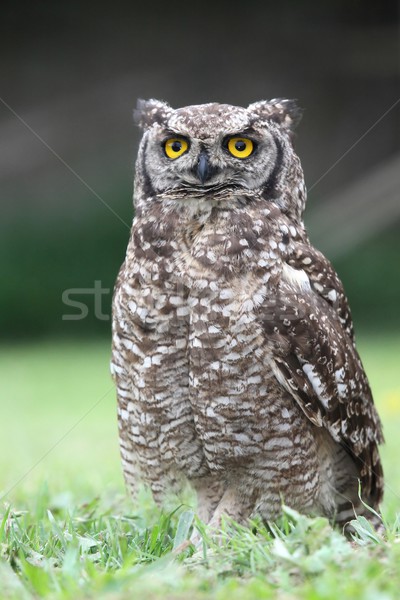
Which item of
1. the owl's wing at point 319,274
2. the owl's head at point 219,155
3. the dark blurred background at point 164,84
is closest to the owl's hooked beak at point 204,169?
the owl's head at point 219,155

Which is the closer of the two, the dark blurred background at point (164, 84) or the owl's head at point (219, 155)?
the owl's head at point (219, 155)

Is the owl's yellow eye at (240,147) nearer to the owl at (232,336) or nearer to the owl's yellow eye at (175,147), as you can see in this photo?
the owl at (232,336)

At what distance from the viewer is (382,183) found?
11.1 metres

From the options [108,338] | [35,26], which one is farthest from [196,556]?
[35,26]

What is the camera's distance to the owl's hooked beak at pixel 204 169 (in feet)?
11.1

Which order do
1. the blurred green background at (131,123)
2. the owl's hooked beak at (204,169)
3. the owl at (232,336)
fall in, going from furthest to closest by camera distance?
the blurred green background at (131,123), the owl's hooked beak at (204,169), the owl at (232,336)

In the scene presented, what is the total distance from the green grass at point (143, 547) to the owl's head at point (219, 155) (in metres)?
1.26

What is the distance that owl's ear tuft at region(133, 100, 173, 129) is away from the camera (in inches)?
144

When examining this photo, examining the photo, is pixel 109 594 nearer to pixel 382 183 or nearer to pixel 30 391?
pixel 30 391

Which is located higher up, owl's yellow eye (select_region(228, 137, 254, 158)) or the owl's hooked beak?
owl's yellow eye (select_region(228, 137, 254, 158))

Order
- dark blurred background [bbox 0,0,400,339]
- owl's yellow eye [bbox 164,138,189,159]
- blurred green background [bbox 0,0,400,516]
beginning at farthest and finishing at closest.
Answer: dark blurred background [bbox 0,0,400,339] → blurred green background [bbox 0,0,400,516] → owl's yellow eye [bbox 164,138,189,159]

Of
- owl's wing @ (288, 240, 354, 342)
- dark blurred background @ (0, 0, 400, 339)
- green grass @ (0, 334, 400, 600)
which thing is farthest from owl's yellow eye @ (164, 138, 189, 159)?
dark blurred background @ (0, 0, 400, 339)

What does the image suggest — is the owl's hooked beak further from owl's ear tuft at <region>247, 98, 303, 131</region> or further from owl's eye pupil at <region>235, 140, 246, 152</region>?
owl's ear tuft at <region>247, 98, 303, 131</region>

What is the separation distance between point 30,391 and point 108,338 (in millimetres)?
2077
